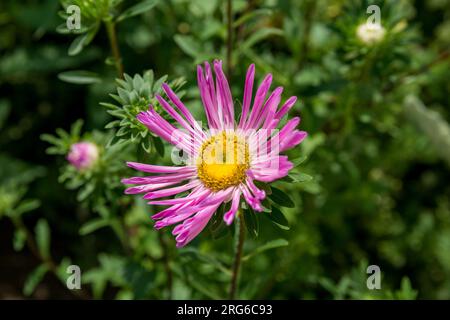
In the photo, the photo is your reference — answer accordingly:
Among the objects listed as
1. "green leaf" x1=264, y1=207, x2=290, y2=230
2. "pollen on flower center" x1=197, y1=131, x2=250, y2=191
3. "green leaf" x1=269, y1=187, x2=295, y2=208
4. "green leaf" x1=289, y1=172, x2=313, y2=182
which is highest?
"pollen on flower center" x1=197, y1=131, x2=250, y2=191

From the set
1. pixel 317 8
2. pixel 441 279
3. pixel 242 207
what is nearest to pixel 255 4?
pixel 317 8

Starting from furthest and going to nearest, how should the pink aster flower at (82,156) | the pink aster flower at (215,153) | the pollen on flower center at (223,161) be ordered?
1. the pink aster flower at (82,156)
2. the pollen on flower center at (223,161)
3. the pink aster flower at (215,153)

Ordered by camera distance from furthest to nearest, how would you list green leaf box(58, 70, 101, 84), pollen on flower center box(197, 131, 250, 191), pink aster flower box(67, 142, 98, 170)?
green leaf box(58, 70, 101, 84) → pink aster flower box(67, 142, 98, 170) → pollen on flower center box(197, 131, 250, 191)

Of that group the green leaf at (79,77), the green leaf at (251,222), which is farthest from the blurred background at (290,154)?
the green leaf at (251,222)

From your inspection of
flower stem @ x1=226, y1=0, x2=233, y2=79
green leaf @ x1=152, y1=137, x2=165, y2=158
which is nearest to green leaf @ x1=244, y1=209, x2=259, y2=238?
green leaf @ x1=152, y1=137, x2=165, y2=158

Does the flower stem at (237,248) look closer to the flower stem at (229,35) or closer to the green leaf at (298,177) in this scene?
the green leaf at (298,177)

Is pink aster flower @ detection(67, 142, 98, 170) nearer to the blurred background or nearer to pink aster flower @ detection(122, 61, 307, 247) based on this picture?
the blurred background

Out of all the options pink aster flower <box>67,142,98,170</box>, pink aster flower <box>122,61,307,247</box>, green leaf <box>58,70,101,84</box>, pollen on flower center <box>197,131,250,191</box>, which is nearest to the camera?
pink aster flower <box>122,61,307,247</box>
